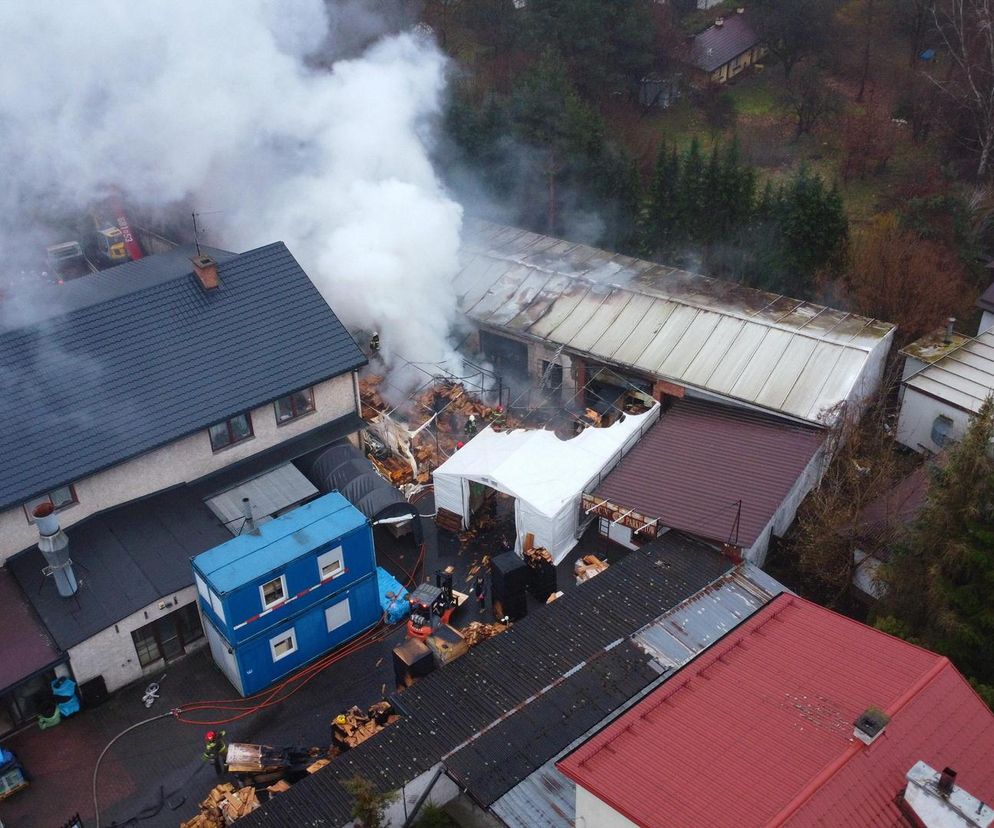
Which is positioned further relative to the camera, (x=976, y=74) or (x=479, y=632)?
(x=976, y=74)

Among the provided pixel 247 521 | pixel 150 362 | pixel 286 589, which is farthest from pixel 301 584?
pixel 150 362

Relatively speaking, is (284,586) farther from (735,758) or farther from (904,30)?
(904,30)

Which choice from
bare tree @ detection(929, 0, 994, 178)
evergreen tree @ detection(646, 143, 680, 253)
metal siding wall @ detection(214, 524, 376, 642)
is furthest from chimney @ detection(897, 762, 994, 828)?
bare tree @ detection(929, 0, 994, 178)

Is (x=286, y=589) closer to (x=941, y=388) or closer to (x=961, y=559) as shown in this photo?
(x=961, y=559)

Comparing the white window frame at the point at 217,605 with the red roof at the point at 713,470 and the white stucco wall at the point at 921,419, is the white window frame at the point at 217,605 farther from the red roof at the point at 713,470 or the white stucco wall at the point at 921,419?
the white stucco wall at the point at 921,419

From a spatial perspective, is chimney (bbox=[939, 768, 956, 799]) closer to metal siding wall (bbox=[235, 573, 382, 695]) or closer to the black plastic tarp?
metal siding wall (bbox=[235, 573, 382, 695])

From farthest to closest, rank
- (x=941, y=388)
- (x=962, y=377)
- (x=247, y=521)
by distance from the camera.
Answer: (x=962, y=377), (x=941, y=388), (x=247, y=521)
